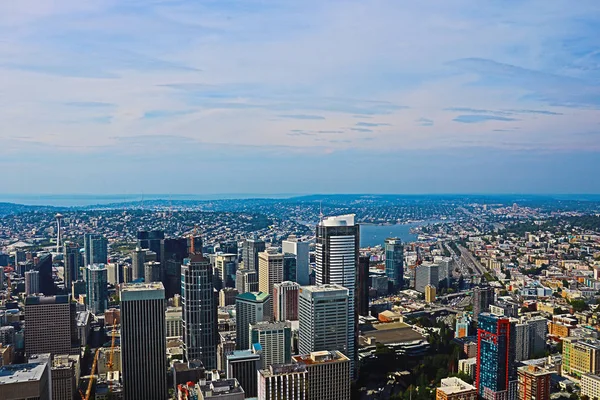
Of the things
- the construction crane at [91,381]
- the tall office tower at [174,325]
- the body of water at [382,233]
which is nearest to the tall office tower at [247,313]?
the tall office tower at [174,325]

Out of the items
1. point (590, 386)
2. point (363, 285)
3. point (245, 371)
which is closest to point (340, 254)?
point (245, 371)

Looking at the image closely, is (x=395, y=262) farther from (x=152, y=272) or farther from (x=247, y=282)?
(x=152, y=272)

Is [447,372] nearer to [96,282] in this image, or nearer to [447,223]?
[96,282]

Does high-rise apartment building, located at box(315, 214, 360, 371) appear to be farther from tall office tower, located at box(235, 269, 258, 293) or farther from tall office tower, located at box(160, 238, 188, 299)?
tall office tower, located at box(160, 238, 188, 299)

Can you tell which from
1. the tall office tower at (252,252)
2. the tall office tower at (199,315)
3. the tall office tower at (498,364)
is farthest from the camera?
the tall office tower at (252,252)

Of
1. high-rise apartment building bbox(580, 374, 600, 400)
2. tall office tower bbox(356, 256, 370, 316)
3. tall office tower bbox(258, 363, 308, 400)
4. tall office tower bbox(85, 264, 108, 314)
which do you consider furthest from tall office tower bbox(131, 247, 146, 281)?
high-rise apartment building bbox(580, 374, 600, 400)

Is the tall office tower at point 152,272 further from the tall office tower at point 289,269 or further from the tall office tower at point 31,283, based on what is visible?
the tall office tower at point 289,269
